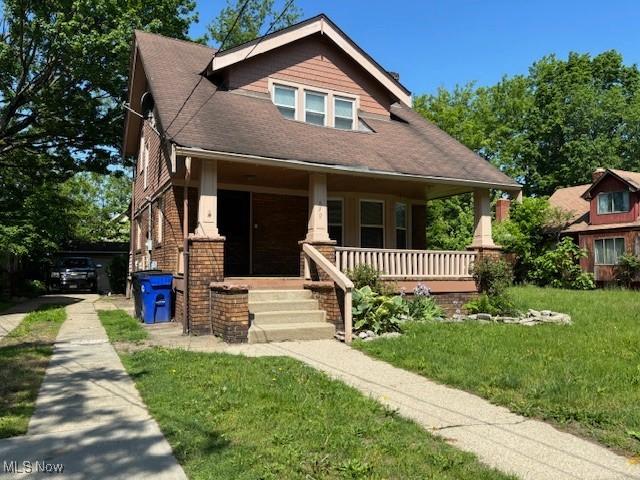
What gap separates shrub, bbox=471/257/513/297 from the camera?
42.5 feet

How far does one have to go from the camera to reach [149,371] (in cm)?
683

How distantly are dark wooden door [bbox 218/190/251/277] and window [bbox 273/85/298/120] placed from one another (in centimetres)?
228

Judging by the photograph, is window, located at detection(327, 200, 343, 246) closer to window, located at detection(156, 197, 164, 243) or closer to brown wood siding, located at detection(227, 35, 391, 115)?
brown wood siding, located at detection(227, 35, 391, 115)

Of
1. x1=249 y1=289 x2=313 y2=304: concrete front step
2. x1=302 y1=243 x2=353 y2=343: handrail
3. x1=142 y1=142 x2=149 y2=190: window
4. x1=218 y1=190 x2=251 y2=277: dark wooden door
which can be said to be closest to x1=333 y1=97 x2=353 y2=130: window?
x1=218 y1=190 x2=251 y2=277: dark wooden door

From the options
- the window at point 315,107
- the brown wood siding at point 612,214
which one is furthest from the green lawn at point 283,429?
the brown wood siding at point 612,214

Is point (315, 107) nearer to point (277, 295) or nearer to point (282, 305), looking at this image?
point (277, 295)

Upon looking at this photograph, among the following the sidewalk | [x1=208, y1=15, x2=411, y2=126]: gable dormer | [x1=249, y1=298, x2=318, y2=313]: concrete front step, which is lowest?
the sidewalk

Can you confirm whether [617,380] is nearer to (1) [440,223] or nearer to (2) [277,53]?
(2) [277,53]

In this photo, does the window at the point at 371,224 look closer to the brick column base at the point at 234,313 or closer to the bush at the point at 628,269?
the brick column base at the point at 234,313

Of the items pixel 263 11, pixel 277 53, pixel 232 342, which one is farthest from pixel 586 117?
pixel 232 342

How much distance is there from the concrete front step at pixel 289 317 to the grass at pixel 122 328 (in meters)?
2.04

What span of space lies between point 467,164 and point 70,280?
2104 cm

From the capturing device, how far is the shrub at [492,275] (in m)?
13.0

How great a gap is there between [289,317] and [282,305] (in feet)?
1.51
